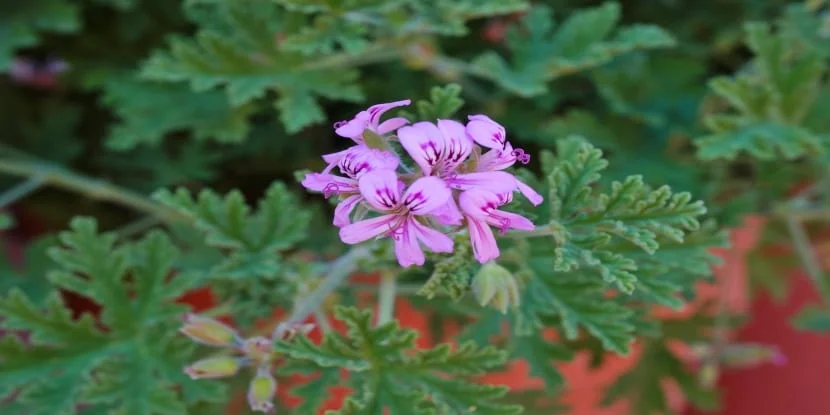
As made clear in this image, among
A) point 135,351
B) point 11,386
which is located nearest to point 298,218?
point 135,351

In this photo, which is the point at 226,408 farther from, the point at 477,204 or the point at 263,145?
the point at 477,204

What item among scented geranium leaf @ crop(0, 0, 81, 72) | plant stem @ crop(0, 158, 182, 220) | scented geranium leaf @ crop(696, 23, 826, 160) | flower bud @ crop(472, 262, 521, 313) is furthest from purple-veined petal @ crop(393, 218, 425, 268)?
scented geranium leaf @ crop(0, 0, 81, 72)

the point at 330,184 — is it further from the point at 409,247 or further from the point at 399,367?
the point at 399,367

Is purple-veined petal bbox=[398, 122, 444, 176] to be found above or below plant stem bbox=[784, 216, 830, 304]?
below

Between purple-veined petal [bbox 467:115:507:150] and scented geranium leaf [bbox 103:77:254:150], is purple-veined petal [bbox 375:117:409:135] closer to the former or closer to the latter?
purple-veined petal [bbox 467:115:507:150]

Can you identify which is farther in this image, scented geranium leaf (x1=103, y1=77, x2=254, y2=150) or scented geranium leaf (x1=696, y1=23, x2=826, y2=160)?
scented geranium leaf (x1=103, y1=77, x2=254, y2=150)

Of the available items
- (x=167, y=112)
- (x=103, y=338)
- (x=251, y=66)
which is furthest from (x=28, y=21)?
(x=103, y=338)
